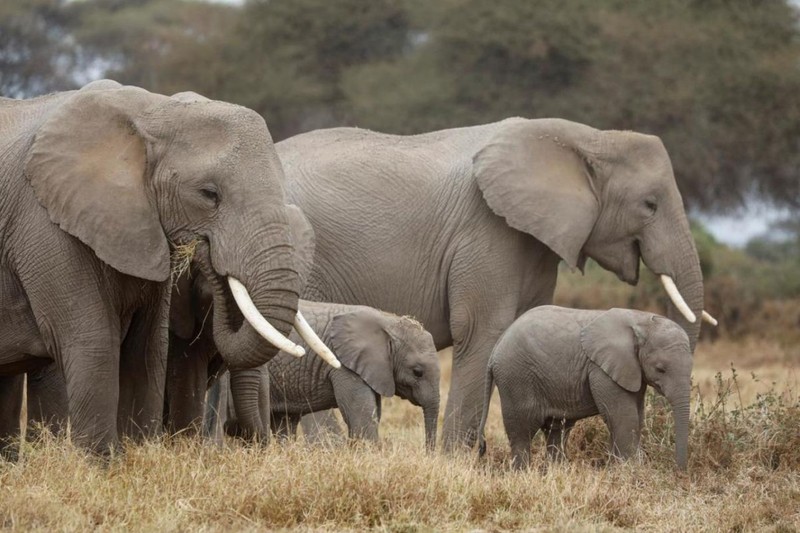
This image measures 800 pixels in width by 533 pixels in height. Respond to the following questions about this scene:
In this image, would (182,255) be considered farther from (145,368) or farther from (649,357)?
(649,357)

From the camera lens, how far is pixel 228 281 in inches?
247

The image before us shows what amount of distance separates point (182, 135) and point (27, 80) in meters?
26.7

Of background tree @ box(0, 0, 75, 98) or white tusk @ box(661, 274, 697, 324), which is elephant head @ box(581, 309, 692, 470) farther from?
background tree @ box(0, 0, 75, 98)

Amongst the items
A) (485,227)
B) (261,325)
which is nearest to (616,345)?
(485,227)

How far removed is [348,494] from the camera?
6.01 metres

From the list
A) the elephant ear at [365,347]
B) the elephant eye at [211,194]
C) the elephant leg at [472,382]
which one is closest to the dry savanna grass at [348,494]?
the elephant eye at [211,194]

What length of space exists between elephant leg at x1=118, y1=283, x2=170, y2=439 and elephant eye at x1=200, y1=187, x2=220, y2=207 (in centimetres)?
55

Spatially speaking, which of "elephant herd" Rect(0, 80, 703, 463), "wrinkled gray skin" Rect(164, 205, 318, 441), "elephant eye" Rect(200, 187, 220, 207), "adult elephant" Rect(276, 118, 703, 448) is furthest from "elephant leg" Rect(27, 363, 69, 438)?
"elephant eye" Rect(200, 187, 220, 207)

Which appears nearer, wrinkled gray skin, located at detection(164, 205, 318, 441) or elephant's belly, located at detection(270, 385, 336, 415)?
wrinkled gray skin, located at detection(164, 205, 318, 441)

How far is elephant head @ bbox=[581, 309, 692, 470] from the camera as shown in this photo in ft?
24.8

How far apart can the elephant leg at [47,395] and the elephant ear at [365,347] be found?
1.39 metres

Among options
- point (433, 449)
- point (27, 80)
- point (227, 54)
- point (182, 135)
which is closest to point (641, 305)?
point (433, 449)

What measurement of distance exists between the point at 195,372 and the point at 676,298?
2.87 metres

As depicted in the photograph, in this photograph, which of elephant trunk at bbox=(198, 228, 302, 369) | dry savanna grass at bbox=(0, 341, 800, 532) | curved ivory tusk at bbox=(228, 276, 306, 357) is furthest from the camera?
elephant trunk at bbox=(198, 228, 302, 369)
